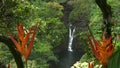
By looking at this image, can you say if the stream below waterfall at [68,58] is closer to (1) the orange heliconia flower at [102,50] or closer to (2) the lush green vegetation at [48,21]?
(2) the lush green vegetation at [48,21]

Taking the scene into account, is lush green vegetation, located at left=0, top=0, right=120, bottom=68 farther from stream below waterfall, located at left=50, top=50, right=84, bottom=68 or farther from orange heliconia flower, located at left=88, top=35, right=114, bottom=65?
stream below waterfall, located at left=50, top=50, right=84, bottom=68

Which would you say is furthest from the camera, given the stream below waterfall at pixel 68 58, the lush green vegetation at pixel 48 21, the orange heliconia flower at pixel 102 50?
the stream below waterfall at pixel 68 58

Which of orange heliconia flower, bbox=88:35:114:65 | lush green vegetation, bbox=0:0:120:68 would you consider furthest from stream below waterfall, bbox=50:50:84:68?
orange heliconia flower, bbox=88:35:114:65

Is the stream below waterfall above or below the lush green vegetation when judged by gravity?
below

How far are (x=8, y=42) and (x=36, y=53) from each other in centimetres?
2484

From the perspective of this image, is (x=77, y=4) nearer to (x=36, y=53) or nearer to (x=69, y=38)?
(x=69, y=38)

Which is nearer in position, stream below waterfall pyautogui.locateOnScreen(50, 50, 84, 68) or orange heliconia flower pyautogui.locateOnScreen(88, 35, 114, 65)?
orange heliconia flower pyautogui.locateOnScreen(88, 35, 114, 65)

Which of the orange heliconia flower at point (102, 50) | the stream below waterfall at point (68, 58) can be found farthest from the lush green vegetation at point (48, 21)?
the stream below waterfall at point (68, 58)

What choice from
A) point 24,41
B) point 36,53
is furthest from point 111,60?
point 36,53

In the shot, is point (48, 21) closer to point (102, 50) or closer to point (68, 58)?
point (102, 50)

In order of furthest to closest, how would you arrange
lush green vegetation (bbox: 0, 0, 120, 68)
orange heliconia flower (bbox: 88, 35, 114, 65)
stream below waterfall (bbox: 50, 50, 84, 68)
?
stream below waterfall (bbox: 50, 50, 84, 68) → lush green vegetation (bbox: 0, 0, 120, 68) → orange heliconia flower (bbox: 88, 35, 114, 65)

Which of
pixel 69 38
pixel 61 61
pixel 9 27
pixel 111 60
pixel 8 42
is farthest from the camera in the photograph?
pixel 69 38

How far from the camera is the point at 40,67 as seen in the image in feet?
84.2

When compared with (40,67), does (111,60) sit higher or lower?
higher
